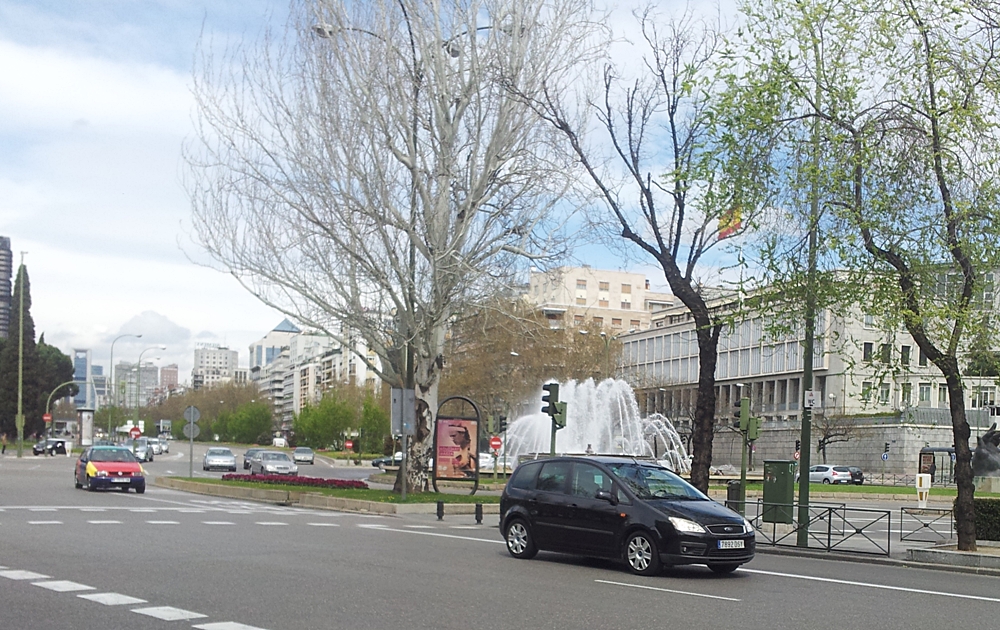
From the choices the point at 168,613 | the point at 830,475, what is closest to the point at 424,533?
the point at 168,613

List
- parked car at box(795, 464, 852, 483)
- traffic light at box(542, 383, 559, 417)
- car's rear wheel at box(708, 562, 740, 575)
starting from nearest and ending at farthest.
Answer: car's rear wheel at box(708, 562, 740, 575) < traffic light at box(542, 383, 559, 417) < parked car at box(795, 464, 852, 483)

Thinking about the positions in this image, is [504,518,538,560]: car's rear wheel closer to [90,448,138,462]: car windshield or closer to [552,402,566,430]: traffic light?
[552,402,566,430]: traffic light

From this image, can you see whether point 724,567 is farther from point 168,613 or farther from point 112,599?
point 112,599

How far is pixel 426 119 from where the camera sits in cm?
3150

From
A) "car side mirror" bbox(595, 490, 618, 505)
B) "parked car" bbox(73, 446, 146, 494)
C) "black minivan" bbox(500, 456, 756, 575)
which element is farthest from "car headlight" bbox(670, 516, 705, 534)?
"parked car" bbox(73, 446, 146, 494)

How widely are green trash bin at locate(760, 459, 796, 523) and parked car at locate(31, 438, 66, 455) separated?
7501 centimetres

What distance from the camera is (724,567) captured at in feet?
48.8

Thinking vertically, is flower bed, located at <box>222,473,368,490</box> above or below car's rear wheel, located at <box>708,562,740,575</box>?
below

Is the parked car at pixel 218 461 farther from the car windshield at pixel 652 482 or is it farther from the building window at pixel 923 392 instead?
the car windshield at pixel 652 482

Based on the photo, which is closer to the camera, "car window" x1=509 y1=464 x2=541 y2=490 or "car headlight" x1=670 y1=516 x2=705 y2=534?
"car headlight" x1=670 y1=516 x2=705 y2=534

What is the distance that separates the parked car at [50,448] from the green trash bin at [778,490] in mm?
75014

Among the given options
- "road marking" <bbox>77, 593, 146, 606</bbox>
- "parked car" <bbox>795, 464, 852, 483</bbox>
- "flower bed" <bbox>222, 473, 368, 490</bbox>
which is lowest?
"parked car" <bbox>795, 464, 852, 483</bbox>

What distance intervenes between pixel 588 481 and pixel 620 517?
38.0 inches

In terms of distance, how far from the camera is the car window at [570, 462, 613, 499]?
51.2ft
